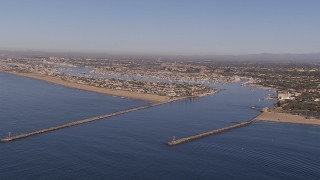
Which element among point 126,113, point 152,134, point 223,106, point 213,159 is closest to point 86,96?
point 126,113

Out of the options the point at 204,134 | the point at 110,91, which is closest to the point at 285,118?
the point at 204,134

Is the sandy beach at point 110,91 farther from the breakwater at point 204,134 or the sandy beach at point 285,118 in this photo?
the breakwater at point 204,134

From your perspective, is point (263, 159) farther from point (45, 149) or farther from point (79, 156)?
point (45, 149)

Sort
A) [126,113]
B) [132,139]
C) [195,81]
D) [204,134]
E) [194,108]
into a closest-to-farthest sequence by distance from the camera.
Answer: [132,139] → [204,134] → [126,113] → [194,108] → [195,81]

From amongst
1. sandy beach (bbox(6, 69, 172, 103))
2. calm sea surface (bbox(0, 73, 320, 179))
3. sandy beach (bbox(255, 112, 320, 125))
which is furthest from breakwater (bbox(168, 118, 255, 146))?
sandy beach (bbox(6, 69, 172, 103))

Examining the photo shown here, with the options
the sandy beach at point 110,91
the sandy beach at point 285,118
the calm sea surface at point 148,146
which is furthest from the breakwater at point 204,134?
the sandy beach at point 110,91

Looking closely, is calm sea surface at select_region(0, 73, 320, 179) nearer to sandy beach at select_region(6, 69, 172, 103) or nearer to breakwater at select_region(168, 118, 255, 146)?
breakwater at select_region(168, 118, 255, 146)

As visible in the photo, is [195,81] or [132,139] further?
[195,81]
